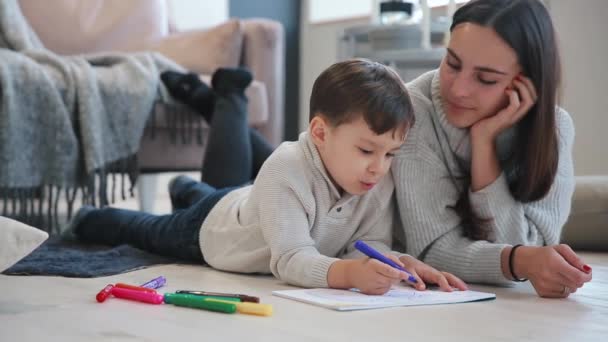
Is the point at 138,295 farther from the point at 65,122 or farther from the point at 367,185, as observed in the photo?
the point at 65,122

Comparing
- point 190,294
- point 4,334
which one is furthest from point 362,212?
point 4,334

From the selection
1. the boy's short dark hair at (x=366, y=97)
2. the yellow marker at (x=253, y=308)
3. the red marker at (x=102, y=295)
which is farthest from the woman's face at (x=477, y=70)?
the red marker at (x=102, y=295)

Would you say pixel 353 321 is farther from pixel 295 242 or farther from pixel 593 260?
pixel 593 260

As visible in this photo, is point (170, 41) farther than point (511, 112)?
Yes

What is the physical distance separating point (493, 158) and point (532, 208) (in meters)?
0.12

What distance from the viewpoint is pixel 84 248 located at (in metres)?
1.75

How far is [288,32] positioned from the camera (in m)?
4.22

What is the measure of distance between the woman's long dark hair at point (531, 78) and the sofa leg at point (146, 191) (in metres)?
1.59

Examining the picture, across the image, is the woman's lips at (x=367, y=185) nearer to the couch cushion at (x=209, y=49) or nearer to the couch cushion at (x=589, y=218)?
the couch cushion at (x=589, y=218)

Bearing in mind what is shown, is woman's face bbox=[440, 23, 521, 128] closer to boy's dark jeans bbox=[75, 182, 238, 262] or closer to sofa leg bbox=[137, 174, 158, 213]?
boy's dark jeans bbox=[75, 182, 238, 262]

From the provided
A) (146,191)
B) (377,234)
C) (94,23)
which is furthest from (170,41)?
(377,234)

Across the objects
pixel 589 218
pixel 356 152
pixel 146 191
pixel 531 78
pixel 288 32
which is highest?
pixel 531 78

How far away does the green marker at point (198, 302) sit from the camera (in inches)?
41.1

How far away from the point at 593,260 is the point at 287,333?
1087mm
